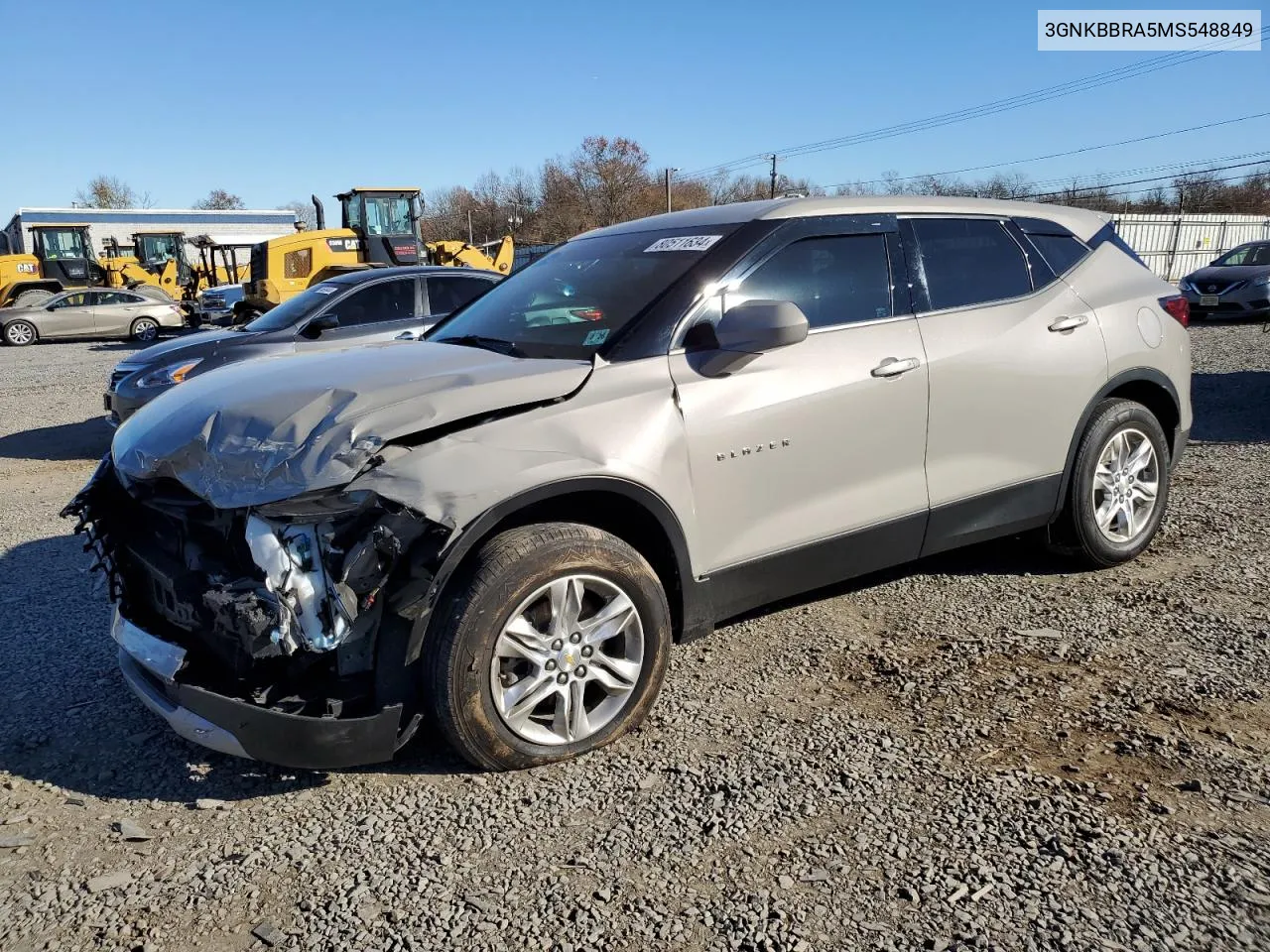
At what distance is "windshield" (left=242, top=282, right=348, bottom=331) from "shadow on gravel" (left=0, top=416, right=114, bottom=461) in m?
2.02

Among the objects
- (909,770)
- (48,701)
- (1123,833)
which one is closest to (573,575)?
(909,770)

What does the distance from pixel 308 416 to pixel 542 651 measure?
41.4 inches

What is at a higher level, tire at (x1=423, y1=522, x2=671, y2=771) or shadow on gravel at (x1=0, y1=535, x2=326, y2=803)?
tire at (x1=423, y1=522, x2=671, y2=771)

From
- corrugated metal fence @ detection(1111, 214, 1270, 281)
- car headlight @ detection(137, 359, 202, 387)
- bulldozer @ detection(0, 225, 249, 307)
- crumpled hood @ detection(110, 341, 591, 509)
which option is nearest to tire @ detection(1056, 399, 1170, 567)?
crumpled hood @ detection(110, 341, 591, 509)

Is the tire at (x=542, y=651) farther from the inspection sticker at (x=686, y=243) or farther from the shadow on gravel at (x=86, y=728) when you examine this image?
the inspection sticker at (x=686, y=243)

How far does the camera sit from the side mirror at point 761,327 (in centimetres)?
314

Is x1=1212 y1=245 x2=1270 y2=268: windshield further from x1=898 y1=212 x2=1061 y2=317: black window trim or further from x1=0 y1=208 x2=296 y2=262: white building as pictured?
x1=0 y1=208 x2=296 y2=262: white building

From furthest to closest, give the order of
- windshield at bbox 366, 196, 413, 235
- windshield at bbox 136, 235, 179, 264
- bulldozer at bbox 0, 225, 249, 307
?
windshield at bbox 136, 235, 179, 264 → bulldozer at bbox 0, 225, 249, 307 → windshield at bbox 366, 196, 413, 235

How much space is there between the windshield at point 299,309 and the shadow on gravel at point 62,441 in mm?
2016

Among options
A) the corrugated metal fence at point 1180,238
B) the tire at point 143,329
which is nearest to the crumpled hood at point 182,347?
the tire at point 143,329

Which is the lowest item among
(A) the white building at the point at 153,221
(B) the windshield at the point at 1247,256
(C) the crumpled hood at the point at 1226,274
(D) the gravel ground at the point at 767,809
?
(D) the gravel ground at the point at 767,809

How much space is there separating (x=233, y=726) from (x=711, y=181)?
81482 millimetres

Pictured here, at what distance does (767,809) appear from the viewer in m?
2.72

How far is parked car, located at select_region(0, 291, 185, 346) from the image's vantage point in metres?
23.0
